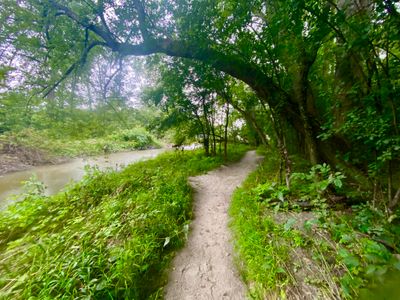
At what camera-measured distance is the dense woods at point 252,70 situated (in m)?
2.07

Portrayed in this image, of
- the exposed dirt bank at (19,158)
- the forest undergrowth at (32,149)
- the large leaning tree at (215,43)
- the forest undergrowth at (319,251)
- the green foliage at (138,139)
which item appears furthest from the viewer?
the green foliage at (138,139)

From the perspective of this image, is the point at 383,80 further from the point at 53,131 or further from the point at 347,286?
the point at 53,131

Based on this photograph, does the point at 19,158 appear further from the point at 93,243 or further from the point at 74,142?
the point at 93,243

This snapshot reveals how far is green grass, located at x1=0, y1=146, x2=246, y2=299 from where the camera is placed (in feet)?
4.89

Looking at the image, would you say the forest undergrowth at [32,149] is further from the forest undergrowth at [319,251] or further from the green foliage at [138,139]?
the forest undergrowth at [319,251]

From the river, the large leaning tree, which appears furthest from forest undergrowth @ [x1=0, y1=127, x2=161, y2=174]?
the large leaning tree

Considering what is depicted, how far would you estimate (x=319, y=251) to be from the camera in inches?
66.7

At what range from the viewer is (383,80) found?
6.57ft

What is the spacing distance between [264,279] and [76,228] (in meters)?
2.31

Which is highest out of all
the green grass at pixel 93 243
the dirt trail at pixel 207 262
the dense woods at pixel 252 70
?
the dense woods at pixel 252 70

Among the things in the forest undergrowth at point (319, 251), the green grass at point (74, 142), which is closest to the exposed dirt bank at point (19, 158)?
the green grass at point (74, 142)

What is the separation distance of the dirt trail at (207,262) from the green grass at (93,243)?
14 cm

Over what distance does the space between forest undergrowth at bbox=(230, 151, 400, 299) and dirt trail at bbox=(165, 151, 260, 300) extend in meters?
0.14

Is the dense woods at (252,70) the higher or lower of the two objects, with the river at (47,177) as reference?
higher
